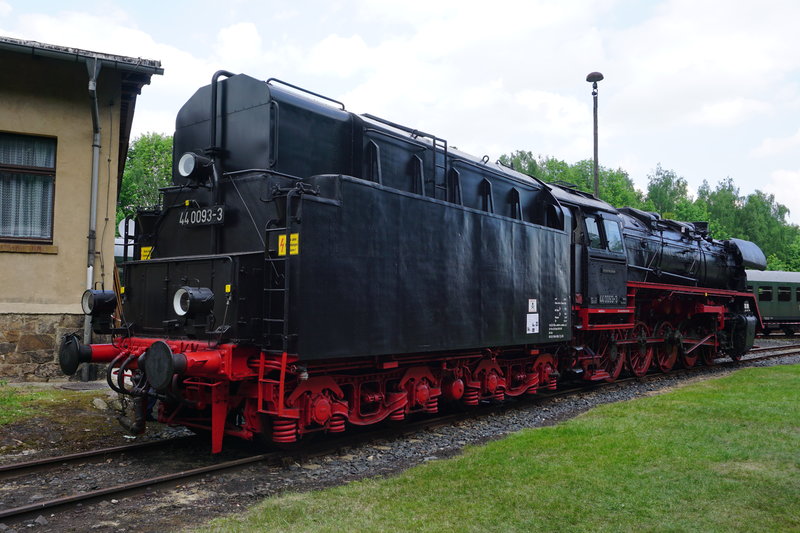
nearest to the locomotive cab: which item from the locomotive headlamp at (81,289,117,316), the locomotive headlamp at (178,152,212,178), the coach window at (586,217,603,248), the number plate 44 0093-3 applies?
the coach window at (586,217,603,248)

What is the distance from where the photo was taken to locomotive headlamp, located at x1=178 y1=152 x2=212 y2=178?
22.0 ft

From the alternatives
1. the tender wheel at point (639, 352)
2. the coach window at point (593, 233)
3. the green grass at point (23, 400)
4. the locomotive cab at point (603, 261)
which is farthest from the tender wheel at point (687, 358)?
the green grass at point (23, 400)

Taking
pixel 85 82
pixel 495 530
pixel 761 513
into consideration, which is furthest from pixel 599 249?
pixel 85 82

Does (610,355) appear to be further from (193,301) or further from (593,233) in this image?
(193,301)

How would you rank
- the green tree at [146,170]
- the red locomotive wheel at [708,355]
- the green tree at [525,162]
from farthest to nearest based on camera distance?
1. the green tree at [525,162]
2. the green tree at [146,170]
3. the red locomotive wheel at [708,355]

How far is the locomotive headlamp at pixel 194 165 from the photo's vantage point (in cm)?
672

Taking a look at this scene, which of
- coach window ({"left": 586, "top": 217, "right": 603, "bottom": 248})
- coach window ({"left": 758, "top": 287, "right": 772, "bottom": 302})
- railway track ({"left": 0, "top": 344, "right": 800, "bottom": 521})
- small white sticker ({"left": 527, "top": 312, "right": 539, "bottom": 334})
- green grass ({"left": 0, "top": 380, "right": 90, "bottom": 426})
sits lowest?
railway track ({"left": 0, "top": 344, "right": 800, "bottom": 521})

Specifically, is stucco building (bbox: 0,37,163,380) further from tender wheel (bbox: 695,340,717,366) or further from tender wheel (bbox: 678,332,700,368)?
tender wheel (bbox: 695,340,717,366)

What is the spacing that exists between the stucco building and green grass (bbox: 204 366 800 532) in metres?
6.58

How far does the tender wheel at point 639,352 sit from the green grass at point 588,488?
5.16m

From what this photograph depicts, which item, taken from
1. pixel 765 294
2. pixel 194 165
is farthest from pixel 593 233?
pixel 765 294

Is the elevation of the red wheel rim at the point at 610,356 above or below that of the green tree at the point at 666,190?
below

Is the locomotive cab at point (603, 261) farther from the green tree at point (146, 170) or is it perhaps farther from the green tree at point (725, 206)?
the green tree at point (725, 206)

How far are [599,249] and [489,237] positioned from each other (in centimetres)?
390
